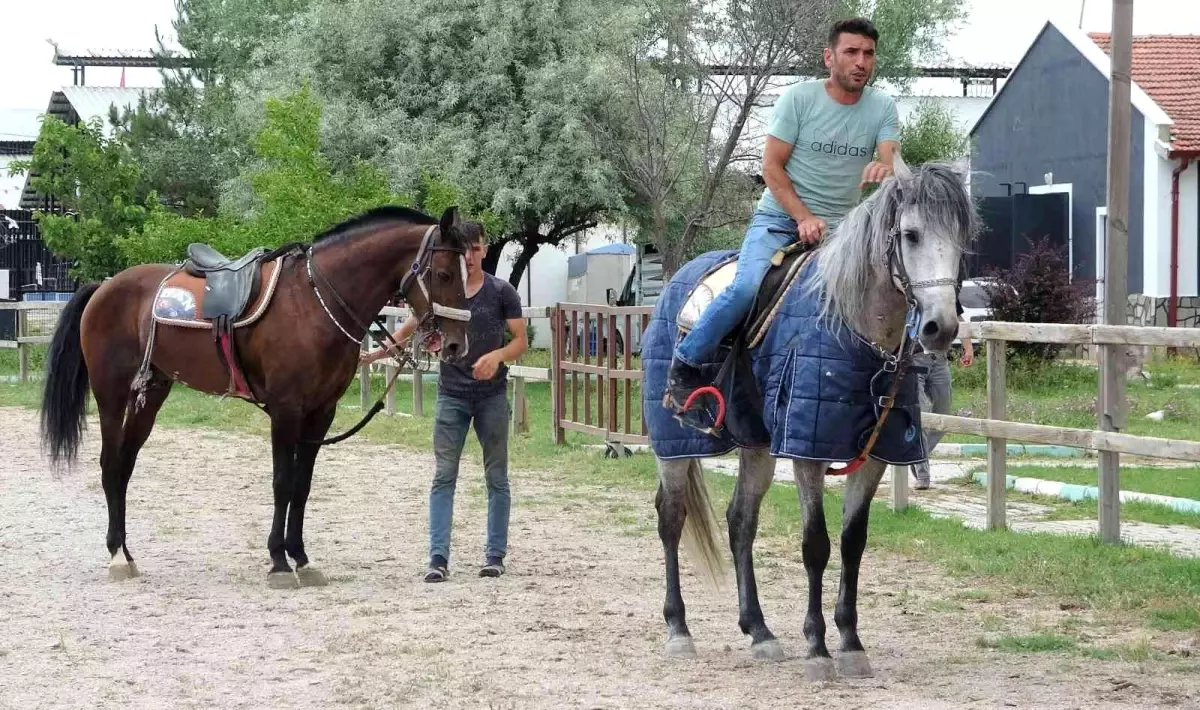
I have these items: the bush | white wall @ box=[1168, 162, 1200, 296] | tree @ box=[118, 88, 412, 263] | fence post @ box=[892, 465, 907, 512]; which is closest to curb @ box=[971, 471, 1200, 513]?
fence post @ box=[892, 465, 907, 512]

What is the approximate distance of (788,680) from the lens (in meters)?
5.63

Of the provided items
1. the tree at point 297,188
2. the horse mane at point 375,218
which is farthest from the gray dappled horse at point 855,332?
the tree at point 297,188

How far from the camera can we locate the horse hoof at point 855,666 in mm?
5633

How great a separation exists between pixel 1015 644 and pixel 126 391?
5116 mm

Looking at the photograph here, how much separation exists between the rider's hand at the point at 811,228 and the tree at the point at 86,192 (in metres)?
20.9

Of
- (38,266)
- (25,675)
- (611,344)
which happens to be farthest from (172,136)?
(25,675)

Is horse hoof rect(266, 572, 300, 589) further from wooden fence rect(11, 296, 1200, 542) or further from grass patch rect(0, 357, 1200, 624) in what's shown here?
grass patch rect(0, 357, 1200, 624)

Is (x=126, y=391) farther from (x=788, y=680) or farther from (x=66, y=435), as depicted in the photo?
(x=788, y=680)

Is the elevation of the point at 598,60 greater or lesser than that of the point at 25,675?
greater

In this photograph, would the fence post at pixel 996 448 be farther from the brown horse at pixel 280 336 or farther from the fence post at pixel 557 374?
the fence post at pixel 557 374

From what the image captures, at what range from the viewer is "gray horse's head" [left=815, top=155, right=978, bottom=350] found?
199 inches

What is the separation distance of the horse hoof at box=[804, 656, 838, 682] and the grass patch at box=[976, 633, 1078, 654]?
88 centimetres

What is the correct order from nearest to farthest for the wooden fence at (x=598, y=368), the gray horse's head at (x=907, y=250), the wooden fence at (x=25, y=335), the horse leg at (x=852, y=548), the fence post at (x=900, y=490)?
the gray horse's head at (x=907, y=250), the horse leg at (x=852, y=548), the fence post at (x=900, y=490), the wooden fence at (x=598, y=368), the wooden fence at (x=25, y=335)

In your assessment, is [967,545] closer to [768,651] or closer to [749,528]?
[749,528]
